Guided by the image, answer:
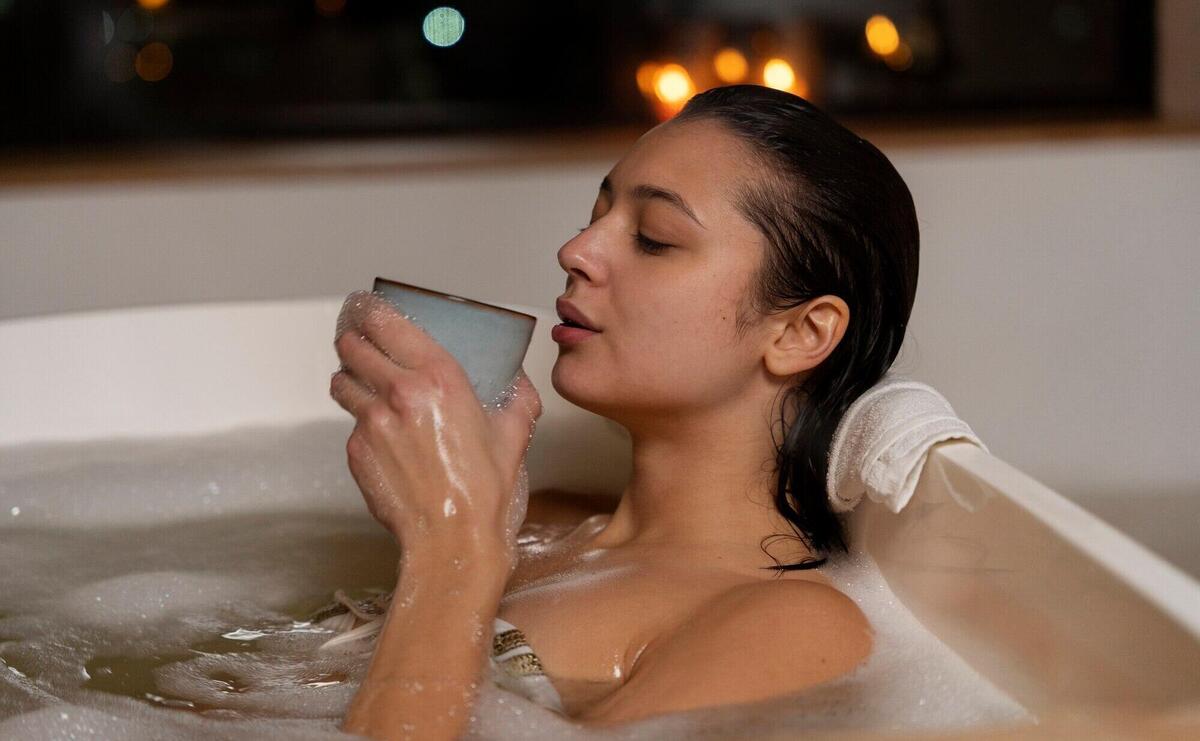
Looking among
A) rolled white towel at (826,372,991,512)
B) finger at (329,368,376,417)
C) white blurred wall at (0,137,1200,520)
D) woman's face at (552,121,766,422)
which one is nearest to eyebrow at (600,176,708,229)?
woman's face at (552,121,766,422)

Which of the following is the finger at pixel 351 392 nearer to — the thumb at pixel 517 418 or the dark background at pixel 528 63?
the thumb at pixel 517 418

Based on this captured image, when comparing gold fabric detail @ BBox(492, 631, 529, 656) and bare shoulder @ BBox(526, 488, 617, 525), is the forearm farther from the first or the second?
bare shoulder @ BBox(526, 488, 617, 525)

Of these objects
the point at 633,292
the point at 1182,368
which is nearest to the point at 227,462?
the point at 633,292

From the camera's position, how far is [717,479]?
3.98 ft

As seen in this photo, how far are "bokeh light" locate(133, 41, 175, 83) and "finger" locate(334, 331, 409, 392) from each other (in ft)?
7.77

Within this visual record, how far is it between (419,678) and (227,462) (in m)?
0.84

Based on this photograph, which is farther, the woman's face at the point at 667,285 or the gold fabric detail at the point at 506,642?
the woman's face at the point at 667,285

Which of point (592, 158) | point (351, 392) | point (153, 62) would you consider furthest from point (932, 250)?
point (153, 62)

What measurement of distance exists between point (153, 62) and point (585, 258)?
2293 millimetres

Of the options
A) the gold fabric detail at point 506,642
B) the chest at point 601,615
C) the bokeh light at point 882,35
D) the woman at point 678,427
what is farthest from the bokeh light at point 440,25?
the gold fabric detail at point 506,642

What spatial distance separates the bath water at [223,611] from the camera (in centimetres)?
95

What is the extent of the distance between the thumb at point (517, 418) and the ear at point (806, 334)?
26 centimetres

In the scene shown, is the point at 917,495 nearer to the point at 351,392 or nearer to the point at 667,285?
the point at 667,285

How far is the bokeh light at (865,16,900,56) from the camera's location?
317 centimetres
